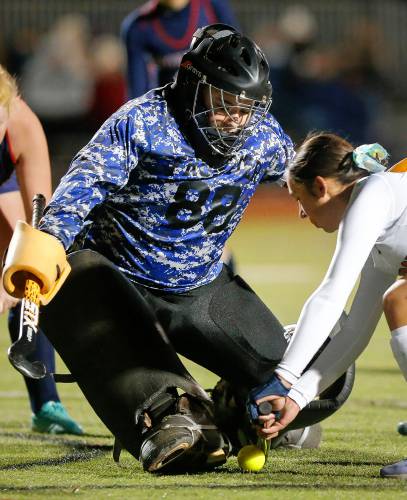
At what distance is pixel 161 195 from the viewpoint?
16.5 feet

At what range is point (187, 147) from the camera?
500cm

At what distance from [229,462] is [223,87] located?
141cm

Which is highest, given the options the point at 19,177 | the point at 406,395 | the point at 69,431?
the point at 19,177

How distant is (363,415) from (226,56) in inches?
79.7

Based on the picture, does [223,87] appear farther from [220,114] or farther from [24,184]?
[24,184]

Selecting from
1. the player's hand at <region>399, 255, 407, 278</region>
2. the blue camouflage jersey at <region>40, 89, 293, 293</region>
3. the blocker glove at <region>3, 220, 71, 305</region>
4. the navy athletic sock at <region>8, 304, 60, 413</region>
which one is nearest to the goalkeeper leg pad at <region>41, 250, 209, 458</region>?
the blue camouflage jersey at <region>40, 89, 293, 293</region>

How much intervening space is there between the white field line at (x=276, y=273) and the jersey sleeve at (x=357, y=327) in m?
6.67

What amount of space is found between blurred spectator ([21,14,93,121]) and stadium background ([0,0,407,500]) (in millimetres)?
30

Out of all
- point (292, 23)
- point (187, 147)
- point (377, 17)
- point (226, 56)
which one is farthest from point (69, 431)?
point (377, 17)

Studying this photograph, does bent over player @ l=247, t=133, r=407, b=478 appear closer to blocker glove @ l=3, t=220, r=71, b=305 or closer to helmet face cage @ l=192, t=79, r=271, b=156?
helmet face cage @ l=192, t=79, r=271, b=156

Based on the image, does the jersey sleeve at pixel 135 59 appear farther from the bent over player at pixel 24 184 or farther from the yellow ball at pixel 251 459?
the yellow ball at pixel 251 459

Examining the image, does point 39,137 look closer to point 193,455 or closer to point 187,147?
point 187,147

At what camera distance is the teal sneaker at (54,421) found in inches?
227

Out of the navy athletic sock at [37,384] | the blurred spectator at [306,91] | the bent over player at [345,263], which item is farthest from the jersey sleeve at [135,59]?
the blurred spectator at [306,91]
